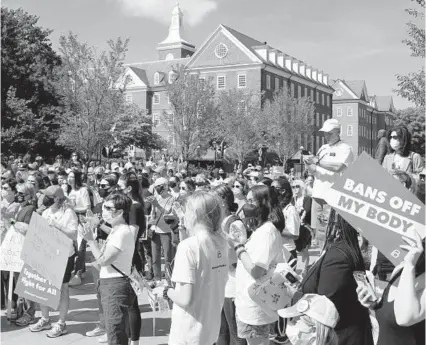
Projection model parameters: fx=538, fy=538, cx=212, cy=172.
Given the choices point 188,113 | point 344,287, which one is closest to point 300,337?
point 344,287

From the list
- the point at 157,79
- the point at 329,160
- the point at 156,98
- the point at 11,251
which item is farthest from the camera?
the point at 157,79

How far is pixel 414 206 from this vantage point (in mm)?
3025

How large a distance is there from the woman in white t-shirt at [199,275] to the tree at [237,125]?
42.7 metres

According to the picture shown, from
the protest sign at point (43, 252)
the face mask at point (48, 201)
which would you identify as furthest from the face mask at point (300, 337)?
the face mask at point (48, 201)

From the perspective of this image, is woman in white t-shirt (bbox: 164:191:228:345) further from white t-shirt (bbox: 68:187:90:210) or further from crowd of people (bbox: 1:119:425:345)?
white t-shirt (bbox: 68:187:90:210)

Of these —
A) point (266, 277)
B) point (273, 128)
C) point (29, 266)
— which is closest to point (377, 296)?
point (266, 277)

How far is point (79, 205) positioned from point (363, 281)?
758 centimetres

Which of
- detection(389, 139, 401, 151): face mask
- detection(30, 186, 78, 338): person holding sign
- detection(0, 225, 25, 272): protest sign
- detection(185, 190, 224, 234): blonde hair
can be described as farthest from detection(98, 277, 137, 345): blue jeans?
detection(389, 139, 401, 151): face mask

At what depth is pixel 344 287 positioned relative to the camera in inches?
123

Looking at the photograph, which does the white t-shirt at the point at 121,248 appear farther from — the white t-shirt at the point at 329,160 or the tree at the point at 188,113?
the tree at the point at 188,113

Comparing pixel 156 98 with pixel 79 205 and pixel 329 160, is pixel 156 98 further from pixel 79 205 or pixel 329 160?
pixel 329 160

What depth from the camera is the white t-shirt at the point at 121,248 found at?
5301 millimetres

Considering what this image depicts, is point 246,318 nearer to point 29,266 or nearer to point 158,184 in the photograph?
point 29,266

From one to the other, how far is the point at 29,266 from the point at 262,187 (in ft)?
11.1
